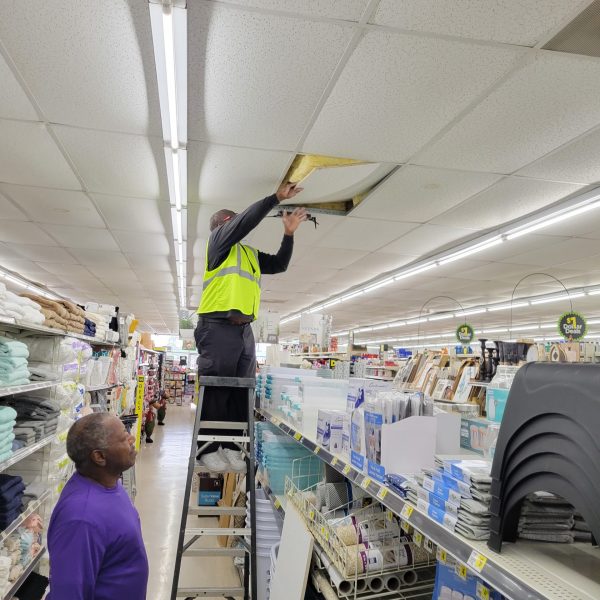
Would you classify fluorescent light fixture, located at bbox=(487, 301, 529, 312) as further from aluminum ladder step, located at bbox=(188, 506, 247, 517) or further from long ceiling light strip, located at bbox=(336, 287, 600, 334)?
aluminum ladder step, located at bbox=(188, 506, 247, 517)

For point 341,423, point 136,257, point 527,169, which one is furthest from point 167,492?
point 527,169

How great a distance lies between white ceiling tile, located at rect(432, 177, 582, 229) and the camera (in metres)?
5.27

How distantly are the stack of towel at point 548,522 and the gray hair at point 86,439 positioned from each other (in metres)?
1.56

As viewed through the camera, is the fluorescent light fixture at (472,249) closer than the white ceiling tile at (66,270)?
Yes

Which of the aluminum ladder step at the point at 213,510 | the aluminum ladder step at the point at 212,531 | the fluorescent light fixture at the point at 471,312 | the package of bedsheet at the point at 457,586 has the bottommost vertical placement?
the aluminum ladder step at the point at 212,531

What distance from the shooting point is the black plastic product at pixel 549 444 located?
3.52 ft

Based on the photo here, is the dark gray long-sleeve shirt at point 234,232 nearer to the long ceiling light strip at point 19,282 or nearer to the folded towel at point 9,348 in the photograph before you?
the folded towel at point 9,348

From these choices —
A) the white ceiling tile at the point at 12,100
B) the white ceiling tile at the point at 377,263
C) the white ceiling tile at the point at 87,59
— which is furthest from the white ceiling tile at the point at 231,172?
the white ceiling tile at the point at 377,263

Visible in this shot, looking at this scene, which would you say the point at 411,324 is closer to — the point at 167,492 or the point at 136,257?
the point at 136,257

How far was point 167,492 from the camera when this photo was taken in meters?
7.00

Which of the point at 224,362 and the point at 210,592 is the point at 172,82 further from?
the point at 210,592

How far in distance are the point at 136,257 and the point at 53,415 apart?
A: 600 cm

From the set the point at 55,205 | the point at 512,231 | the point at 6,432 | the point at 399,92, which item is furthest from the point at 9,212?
the point at 512,231

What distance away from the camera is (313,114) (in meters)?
3.97
